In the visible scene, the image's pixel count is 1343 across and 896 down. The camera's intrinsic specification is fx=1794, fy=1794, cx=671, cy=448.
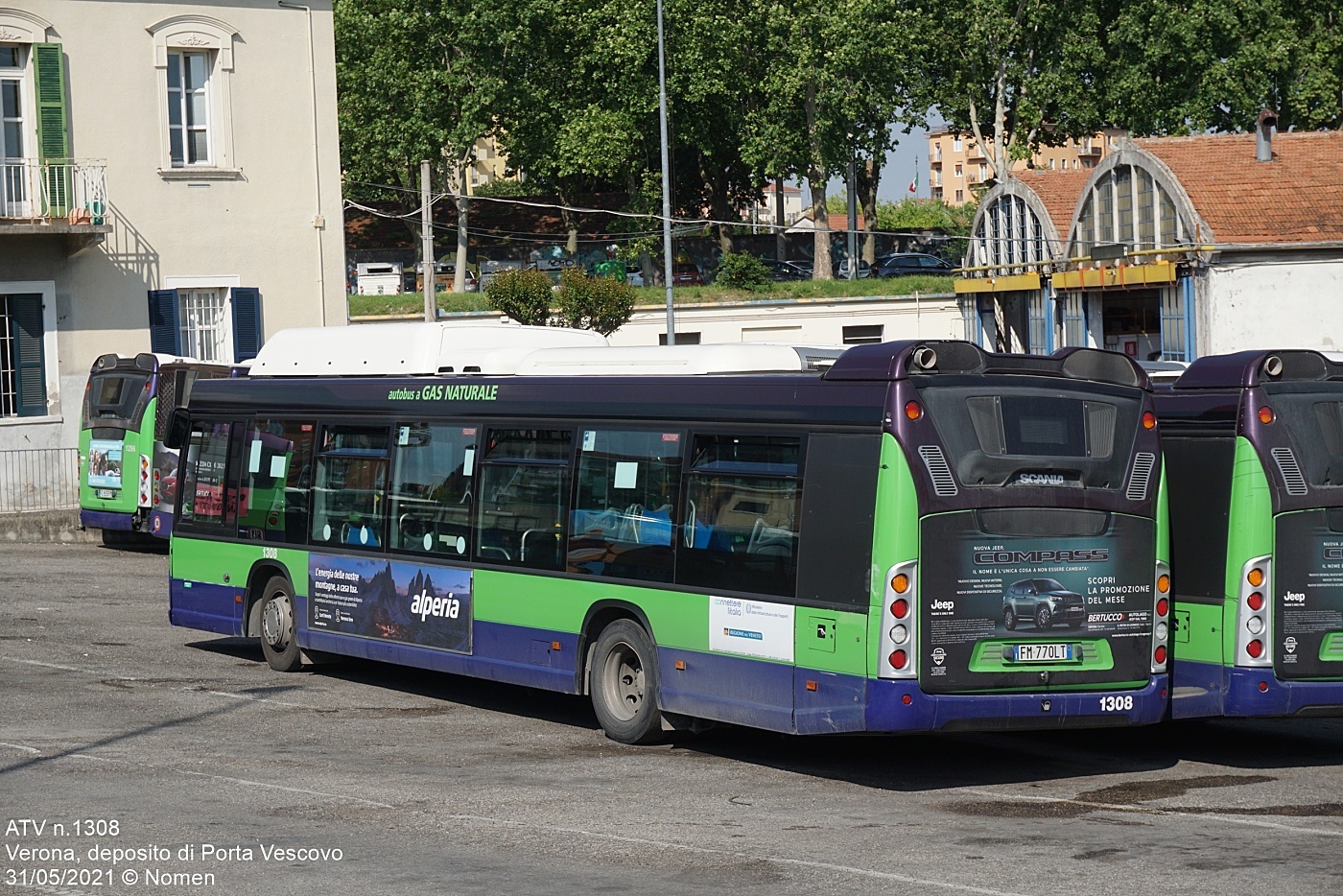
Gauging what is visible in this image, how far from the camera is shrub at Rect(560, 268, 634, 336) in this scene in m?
44.8

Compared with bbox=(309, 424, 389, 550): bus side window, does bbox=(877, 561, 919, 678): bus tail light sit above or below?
below

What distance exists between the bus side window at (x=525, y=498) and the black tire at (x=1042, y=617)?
11.7ft

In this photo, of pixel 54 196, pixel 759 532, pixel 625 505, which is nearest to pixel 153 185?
pixel 54 196

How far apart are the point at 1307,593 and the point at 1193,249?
23.0m

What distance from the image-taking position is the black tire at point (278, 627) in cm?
1537

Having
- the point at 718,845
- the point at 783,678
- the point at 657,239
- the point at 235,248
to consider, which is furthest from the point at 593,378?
the point at 657,239

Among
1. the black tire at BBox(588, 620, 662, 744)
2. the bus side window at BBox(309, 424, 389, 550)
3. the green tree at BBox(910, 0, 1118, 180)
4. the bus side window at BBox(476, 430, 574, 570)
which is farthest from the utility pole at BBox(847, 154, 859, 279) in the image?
the black tire at BBox(588, 620, 662, 744)

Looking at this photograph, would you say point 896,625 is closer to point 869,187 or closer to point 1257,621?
point 1257,621

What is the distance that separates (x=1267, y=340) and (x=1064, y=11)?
3887cm

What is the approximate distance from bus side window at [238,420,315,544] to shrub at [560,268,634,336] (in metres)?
29.1

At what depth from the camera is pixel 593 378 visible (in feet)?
40.7

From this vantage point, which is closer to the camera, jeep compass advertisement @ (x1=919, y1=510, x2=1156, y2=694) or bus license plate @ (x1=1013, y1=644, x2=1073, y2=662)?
jeep compass advertisement @ (x1=919, y1=510, x2=1156, y2=694)

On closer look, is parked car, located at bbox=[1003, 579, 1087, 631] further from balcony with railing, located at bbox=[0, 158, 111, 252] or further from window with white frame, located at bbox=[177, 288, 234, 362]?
window with white frame, located at bbox=[177, 288, 234, 362]

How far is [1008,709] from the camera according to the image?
33.4 ft
